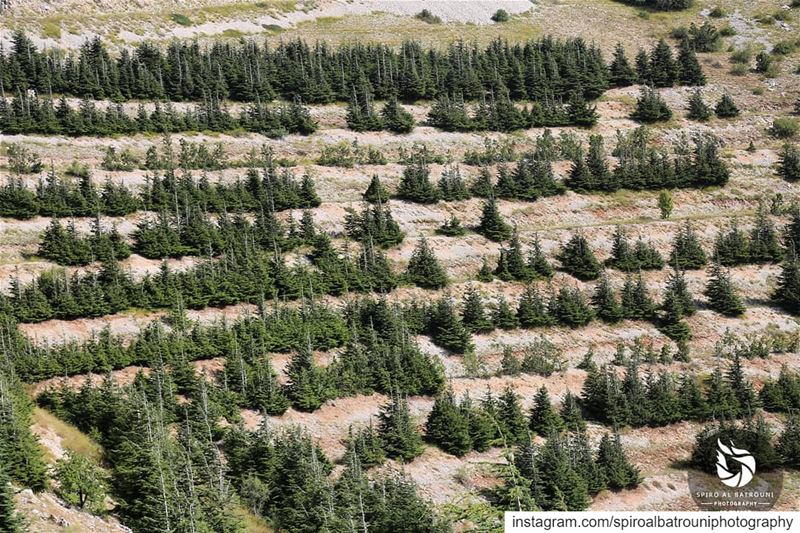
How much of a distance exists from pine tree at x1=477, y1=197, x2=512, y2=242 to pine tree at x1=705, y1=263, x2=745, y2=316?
20897 mm

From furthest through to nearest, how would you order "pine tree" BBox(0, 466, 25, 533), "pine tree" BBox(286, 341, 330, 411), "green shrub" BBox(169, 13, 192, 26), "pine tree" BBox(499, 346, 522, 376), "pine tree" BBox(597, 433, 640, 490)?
"green shrub" BBox(169, 13, 192, 26) → "pine tree" BBox(499, 346, 522, 376) → "pine tree" BBox(286, 341, 330, 411) → "pine tree" BBox(597, 433, 640, 490) → "pine tree" BBox(0, 466, 25, 533)

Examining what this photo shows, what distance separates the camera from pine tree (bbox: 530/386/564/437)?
76.8m

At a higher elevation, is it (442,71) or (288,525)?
(442,71)

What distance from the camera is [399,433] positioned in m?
71.9

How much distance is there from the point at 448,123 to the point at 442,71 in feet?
41.4

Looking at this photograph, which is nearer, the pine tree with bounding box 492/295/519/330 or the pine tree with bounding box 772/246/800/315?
the pine tree with bounding box 492/295/519/330

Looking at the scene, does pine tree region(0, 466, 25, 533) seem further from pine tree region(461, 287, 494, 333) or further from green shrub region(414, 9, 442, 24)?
green shrub region(414, 9, 442, 24)

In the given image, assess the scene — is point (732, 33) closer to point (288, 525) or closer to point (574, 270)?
point (574, 270)

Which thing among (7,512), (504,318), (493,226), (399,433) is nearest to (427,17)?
(493,226)

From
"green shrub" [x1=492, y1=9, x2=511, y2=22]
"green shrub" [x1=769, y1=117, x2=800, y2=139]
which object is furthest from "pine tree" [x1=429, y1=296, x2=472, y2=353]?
"green shrub" [x1=492, y1=9, x2=511, y2=22]

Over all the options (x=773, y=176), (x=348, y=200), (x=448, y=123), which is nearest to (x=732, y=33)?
(x=773, y=176)

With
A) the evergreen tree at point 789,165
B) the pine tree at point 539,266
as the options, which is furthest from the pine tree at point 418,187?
the evergreen tree at point 789,165

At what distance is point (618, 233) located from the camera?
10381cm

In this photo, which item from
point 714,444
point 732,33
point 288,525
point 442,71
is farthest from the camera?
point 732,33
